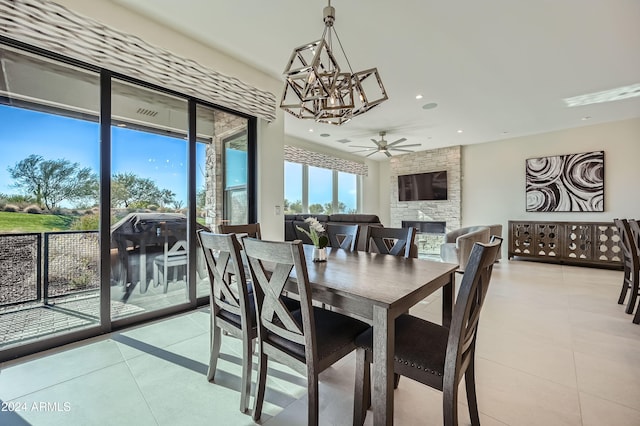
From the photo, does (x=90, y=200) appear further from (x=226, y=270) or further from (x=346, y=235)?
(x=346, y=235)

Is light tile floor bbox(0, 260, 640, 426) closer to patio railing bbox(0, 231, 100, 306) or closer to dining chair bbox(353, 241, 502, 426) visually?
dining chair bbox(353, 241, 502, 426)

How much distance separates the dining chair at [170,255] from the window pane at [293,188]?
3195mm

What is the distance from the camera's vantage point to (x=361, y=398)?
134 cm

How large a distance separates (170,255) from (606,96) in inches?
247

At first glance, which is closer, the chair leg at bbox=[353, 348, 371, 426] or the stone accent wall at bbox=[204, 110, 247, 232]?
the chair leg at bbox=[353, 348, 371, 426]

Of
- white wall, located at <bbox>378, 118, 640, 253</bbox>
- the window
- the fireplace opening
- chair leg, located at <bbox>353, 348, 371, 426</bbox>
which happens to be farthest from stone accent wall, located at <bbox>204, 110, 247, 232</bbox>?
white wall, located at <bbox>378, 118, 640, 253</bbox>

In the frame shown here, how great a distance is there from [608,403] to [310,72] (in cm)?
261

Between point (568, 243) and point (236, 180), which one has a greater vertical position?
point (236, 180)

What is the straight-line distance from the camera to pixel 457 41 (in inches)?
105

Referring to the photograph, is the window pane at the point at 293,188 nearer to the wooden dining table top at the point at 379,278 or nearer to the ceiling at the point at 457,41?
the ceiling at the point at 457,41

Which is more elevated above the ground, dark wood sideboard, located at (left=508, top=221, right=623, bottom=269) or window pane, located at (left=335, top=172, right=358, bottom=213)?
window pane, located at (left=335, top=172, right=358, bottom=213)

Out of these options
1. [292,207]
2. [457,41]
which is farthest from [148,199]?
[292,207]

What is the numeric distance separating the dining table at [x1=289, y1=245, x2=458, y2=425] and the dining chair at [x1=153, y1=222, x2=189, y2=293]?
6.14ft

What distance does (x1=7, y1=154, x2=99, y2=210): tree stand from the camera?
85.2 inches
